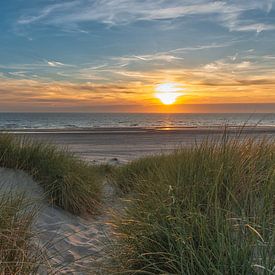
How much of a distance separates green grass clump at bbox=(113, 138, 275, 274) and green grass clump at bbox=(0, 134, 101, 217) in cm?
193

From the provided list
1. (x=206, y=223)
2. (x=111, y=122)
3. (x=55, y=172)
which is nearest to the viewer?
(x=206, y=223)

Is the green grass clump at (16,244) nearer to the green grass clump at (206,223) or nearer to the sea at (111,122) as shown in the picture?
the green grass clump at (206,223)

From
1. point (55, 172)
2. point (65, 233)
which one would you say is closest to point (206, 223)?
point (65, 233)

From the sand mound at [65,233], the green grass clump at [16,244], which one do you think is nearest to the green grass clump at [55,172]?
the sand mound at [65,233]

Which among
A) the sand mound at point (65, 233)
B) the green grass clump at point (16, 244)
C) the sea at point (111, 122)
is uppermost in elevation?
the sea at point (111, 122)

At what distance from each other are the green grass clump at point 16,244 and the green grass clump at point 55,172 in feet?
7.29

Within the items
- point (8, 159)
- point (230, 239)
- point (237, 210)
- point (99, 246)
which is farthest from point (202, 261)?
point (8, 159)

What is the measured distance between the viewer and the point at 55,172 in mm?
6312

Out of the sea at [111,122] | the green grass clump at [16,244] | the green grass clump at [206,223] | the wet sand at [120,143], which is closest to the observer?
the green grass clump at [206,223]

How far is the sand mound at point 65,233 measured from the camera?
3877 millimetres

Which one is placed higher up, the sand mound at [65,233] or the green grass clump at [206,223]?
the green grass clump at [206,223]

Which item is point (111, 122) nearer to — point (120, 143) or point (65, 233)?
point (120, 143)

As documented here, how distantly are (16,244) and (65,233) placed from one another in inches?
71.0

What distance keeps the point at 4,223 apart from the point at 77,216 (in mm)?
2724
